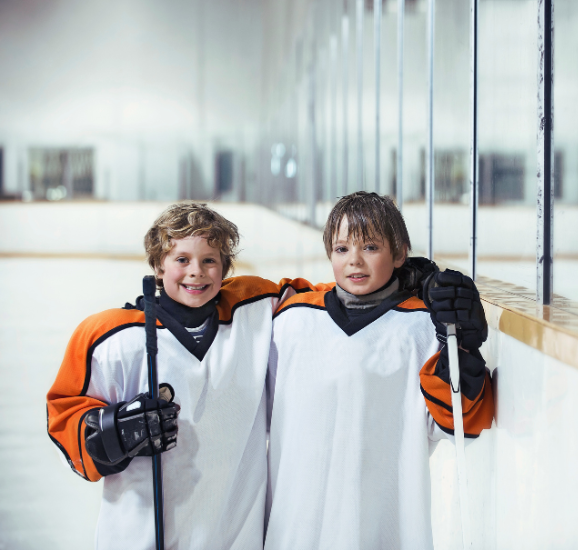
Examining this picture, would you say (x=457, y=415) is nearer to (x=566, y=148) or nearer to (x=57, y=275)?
(x=566, y=148)

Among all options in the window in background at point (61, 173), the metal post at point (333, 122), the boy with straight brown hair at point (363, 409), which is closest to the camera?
the boy with straight brown hair at point (363, 409)

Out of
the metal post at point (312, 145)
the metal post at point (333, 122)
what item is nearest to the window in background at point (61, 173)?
the metal post at point (312, 145)

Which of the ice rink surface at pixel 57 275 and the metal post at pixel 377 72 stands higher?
the metal post at pixel 377 72

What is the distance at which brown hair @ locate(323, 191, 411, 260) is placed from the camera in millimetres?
1025

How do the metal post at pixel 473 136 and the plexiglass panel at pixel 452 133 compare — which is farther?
the plexiglass panel at pixel 452 133

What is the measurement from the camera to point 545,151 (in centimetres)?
95

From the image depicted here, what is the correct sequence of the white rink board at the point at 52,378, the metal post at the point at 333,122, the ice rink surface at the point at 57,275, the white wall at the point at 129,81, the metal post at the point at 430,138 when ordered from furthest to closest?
the white wall at the point at 129,81 < the metal post at the point at 333,122 < the ice rink surface at the point at 57,275 < the metal post at the point at 430,138 < the white rink board at the point at 52,378

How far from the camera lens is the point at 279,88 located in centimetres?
610

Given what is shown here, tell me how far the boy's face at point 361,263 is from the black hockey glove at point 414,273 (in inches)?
1.6

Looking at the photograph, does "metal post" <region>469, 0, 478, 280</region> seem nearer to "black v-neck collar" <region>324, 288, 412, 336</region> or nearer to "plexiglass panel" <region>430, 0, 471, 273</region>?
"plexiglass panel" <region>430, 0, 471, 273</region>

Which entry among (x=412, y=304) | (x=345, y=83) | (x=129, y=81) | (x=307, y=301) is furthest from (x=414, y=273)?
(x=129, y=81)

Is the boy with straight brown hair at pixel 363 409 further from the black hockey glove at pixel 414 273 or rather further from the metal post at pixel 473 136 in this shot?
the metal post at pixel 473 136

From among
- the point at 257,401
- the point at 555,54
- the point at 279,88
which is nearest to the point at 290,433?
the point at 257,401

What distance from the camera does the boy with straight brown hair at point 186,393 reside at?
1.03 m
